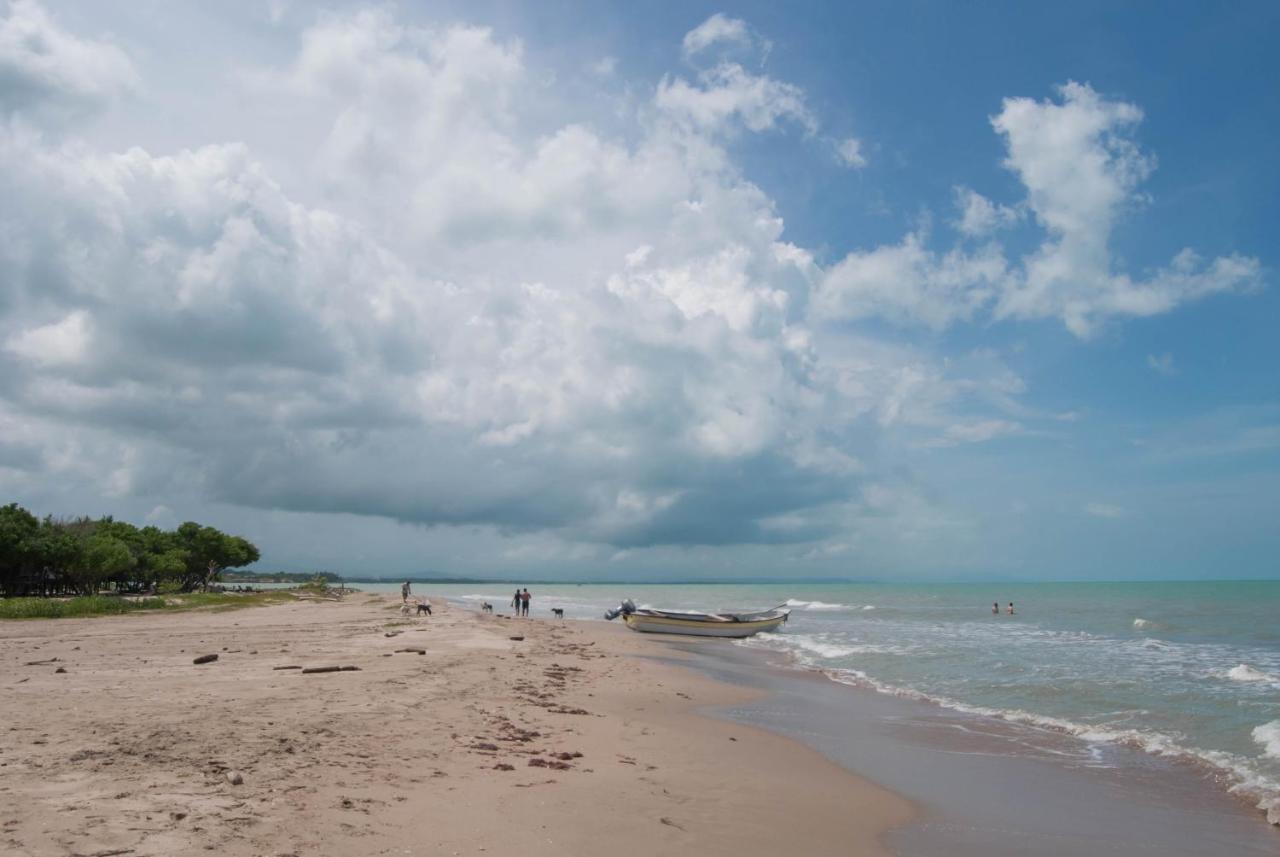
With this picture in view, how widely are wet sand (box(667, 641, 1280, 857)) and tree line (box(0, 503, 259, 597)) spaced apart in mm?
58458

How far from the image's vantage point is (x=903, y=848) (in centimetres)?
809

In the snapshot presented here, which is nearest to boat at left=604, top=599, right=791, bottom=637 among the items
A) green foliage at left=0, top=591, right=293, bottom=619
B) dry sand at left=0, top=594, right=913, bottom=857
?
green foliage at left=0, top=591, right=293, bottom=619

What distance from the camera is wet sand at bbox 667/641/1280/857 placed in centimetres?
862

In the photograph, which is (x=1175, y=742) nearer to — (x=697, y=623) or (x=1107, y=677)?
(x=1107, y=677)

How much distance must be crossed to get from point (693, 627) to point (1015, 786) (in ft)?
114

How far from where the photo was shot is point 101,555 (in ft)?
187

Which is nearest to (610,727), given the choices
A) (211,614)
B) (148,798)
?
(148,798)

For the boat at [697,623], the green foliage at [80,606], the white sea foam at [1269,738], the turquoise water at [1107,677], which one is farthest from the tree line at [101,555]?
the white sea foam at [1269,738]

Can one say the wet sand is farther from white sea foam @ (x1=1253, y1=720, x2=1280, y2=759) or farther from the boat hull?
the boat hull

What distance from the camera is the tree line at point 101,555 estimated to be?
5372 centimetres

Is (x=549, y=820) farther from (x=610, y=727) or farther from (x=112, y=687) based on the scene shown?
(x=112, y=687)

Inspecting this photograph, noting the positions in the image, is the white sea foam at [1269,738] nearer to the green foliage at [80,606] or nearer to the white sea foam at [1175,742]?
the white sea foam at [1175,742]

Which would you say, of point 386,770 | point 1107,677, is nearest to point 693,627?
point 1107,677

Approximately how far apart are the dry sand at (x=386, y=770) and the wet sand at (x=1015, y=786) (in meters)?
0.77
